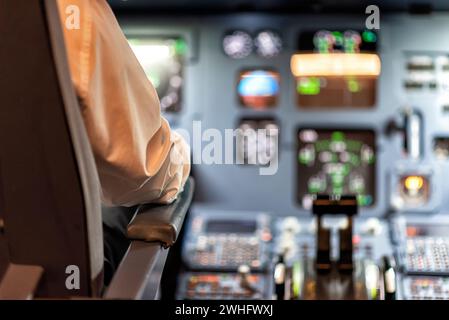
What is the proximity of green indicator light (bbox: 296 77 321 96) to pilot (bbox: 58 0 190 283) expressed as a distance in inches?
77.9

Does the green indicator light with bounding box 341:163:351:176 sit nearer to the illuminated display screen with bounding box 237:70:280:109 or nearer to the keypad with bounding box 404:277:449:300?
the illuminated display screen with bounding box 237:70:280:109

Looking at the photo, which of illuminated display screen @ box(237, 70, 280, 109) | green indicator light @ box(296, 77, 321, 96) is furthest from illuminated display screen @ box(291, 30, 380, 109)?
illuminated display screen @ box(237, 70, 280, 109)

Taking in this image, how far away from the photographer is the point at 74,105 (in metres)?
1.45

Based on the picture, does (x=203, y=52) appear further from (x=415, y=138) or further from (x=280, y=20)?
(x=415, y=138)

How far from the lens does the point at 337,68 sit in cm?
363

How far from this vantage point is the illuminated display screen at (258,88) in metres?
3.68

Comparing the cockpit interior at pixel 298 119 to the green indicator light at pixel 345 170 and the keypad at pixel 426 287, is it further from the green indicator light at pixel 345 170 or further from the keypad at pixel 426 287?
the keypad at pixel 426 287

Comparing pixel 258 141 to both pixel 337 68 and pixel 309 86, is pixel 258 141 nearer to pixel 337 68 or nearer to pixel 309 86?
pixel 309 86

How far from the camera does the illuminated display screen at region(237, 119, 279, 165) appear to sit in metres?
3.68

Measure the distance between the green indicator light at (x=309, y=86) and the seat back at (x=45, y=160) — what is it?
2.21 meters

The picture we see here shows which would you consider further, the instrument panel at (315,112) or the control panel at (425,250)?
the instrument panel at (315,112)

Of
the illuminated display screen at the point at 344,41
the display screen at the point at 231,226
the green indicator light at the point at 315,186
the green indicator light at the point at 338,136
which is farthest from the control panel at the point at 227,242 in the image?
the illuminated display screen at the point at 344,41
